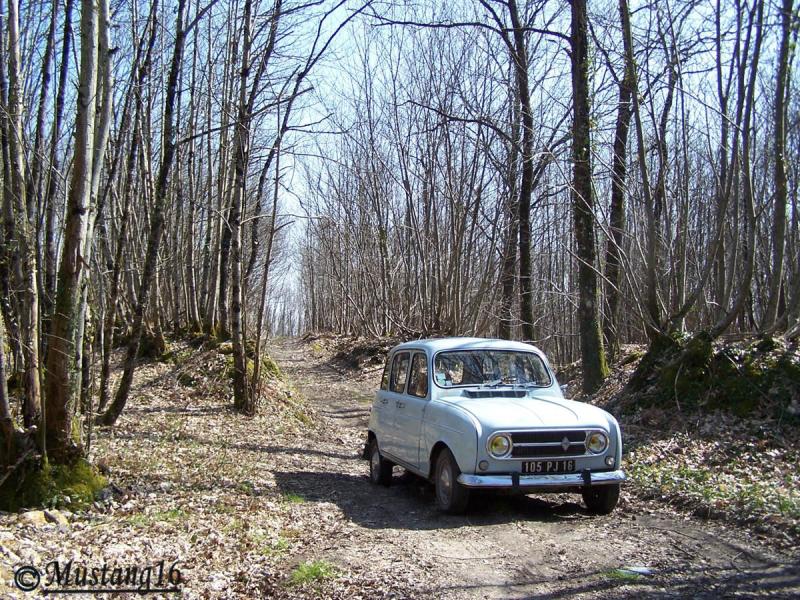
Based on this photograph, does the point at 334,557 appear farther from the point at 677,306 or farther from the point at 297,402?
the point at 297,402

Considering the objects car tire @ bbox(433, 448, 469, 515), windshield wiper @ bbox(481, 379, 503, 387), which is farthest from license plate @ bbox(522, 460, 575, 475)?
windshield wiper @ bbox(481, 379, 503, 387)

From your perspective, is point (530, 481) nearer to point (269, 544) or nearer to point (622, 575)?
point (622, 575)

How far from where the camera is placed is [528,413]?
22.9 ft

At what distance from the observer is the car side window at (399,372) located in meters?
8.80

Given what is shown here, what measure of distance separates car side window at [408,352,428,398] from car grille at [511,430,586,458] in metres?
1.58

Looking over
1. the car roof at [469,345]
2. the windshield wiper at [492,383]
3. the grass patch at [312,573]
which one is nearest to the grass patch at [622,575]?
the grass patch at [312,573]

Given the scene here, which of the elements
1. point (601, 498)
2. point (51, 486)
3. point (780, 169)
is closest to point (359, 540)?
point (601, 498)

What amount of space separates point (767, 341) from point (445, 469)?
5.78m

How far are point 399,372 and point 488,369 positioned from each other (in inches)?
53.0

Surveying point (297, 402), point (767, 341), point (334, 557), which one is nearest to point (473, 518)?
point (334, 557)

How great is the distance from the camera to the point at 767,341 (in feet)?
32.6

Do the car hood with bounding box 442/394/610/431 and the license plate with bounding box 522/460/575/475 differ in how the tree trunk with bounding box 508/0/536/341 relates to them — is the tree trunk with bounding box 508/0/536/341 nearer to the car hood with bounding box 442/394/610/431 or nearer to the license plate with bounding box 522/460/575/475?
the car hood with bounding box 442/394/610/431

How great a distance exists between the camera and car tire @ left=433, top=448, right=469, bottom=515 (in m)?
6.77

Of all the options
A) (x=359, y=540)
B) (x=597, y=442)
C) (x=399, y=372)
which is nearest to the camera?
(x=359, y=540)
